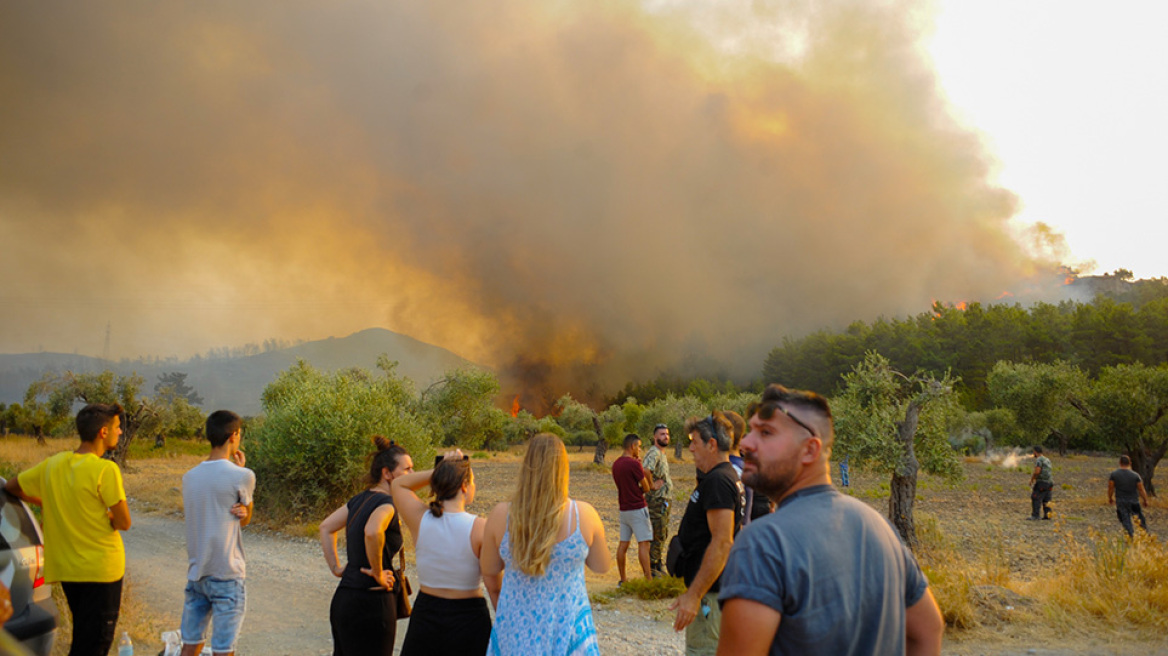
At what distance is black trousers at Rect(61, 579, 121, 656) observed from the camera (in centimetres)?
429

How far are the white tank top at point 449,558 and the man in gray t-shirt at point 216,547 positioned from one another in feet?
5.64

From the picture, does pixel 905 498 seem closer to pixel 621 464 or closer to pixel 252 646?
pixel 621 464

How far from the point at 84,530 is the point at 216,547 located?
0.76 m

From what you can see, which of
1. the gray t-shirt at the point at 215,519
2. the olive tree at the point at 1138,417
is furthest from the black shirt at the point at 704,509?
the olive tree at the point at 1138,417

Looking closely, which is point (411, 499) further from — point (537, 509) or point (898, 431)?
point (898, 431)

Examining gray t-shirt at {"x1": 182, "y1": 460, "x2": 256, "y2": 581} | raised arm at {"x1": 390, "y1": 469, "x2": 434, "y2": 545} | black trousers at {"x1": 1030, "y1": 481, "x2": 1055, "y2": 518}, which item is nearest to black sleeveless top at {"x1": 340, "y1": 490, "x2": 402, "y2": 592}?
raised arm at {"x1": 390, "y1": 469, "x2": 434, "y2": 545}

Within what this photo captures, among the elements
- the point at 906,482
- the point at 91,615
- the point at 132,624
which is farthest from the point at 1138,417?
the point at 91,615

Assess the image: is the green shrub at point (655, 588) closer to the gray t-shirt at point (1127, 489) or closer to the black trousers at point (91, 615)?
the black trousers at point (91, 615)

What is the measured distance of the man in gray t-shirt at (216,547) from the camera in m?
4.61

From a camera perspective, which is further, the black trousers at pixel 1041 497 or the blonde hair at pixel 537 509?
the black trousers at pixel 1041 497

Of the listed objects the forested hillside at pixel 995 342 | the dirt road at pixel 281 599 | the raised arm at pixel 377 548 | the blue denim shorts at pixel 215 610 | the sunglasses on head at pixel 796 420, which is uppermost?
the forested hillside at pixel 995 342

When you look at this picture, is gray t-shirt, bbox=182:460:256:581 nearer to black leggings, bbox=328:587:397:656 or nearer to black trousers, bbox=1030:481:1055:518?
black leggings, bbox=328:587:397:656

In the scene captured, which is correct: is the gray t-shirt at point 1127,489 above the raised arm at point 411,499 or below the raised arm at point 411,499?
below

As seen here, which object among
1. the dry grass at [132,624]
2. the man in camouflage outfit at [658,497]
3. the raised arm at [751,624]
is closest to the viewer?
the raised arm at [751,624]
